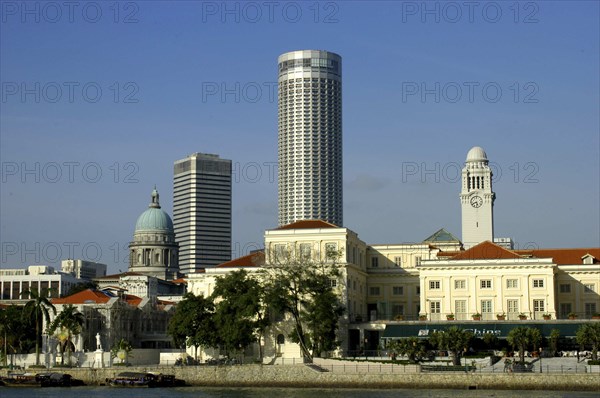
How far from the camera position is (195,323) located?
340 feet

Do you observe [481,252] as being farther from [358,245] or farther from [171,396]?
[171,396]

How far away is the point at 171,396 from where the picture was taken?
7869cm

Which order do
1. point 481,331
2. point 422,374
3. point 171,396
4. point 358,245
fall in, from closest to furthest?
point 171,396
point 422,374
point 481,331
point 358,245

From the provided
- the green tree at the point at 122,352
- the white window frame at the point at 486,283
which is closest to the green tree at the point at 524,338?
the white window frame at the point at 486,283

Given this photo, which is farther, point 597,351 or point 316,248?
point 316,248

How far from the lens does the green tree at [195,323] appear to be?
10225cm

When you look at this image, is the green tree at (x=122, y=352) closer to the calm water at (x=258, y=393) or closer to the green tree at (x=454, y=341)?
the calm water at (x=258, y=393)

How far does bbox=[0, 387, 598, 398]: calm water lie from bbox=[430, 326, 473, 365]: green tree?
11.7m

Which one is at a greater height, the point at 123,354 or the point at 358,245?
the point at 358,245

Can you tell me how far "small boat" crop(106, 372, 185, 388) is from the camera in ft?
295

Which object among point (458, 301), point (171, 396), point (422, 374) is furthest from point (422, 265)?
point (171, 396)

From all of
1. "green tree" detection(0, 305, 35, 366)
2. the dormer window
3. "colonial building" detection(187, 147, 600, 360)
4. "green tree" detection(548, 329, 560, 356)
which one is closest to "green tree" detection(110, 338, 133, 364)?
"green tree" detection(0, 305, 35, 366)

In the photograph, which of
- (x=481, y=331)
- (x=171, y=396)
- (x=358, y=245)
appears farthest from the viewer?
(x=358, y=245)

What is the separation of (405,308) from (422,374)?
37229mm
